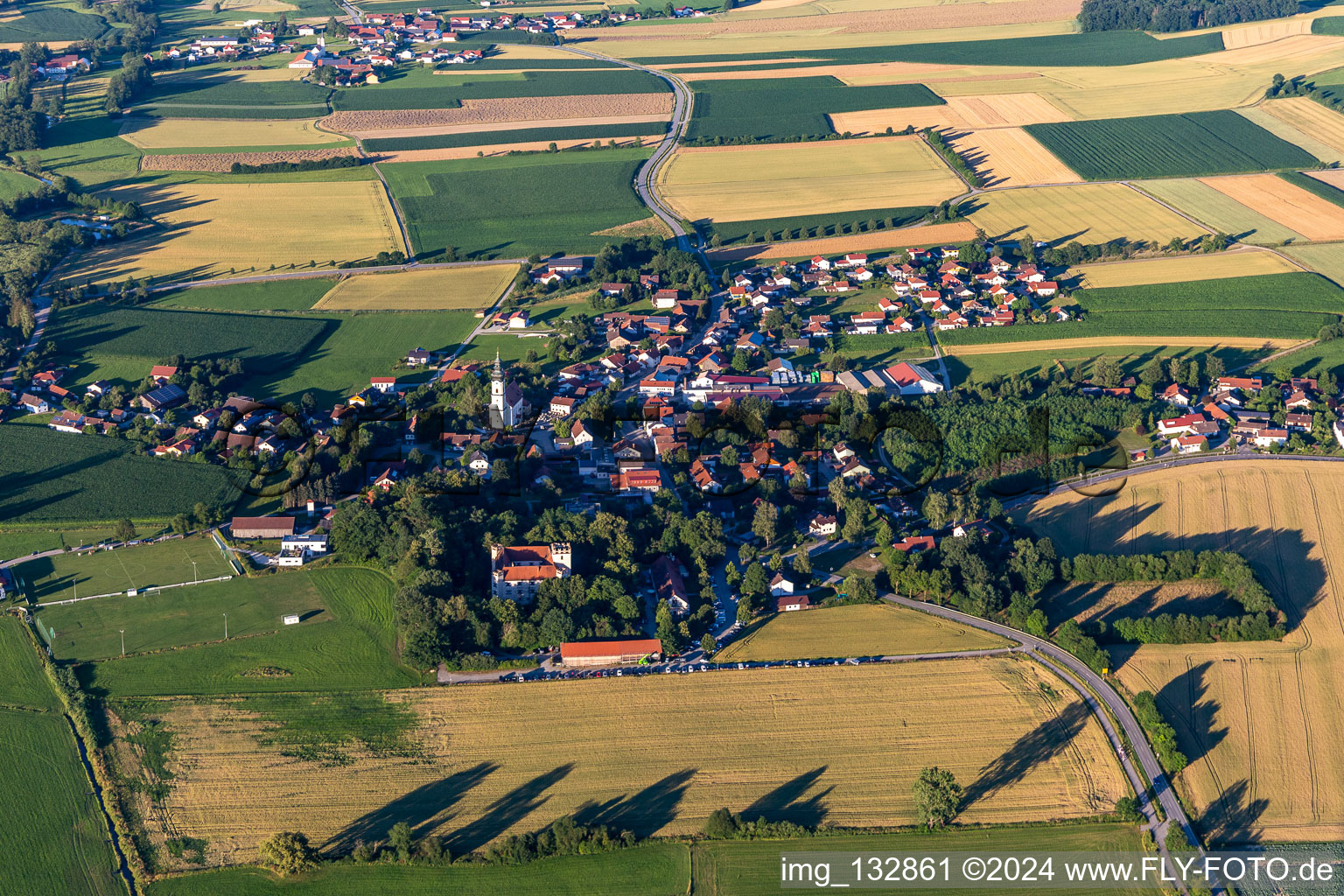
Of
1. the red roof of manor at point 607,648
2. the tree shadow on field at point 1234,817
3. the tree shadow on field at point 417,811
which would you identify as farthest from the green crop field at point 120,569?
the tree shadow on field at point 1234,817

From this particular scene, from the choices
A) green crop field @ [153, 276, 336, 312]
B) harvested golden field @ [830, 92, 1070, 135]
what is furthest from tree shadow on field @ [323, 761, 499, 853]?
harvested golden field @ [830, 92, 1070, 135]

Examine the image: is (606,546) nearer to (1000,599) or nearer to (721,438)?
(721,438)

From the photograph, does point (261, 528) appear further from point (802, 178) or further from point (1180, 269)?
point (1180, 269)

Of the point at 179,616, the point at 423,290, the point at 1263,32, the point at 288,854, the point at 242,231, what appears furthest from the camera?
the point at 1263,32

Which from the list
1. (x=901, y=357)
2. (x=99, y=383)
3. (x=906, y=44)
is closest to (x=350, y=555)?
(x=99, y=383)

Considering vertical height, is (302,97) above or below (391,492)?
above

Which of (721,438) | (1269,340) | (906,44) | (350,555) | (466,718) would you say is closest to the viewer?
(466,718)

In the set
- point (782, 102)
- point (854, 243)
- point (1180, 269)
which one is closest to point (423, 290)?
point (854, 243)

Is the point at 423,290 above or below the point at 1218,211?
below
